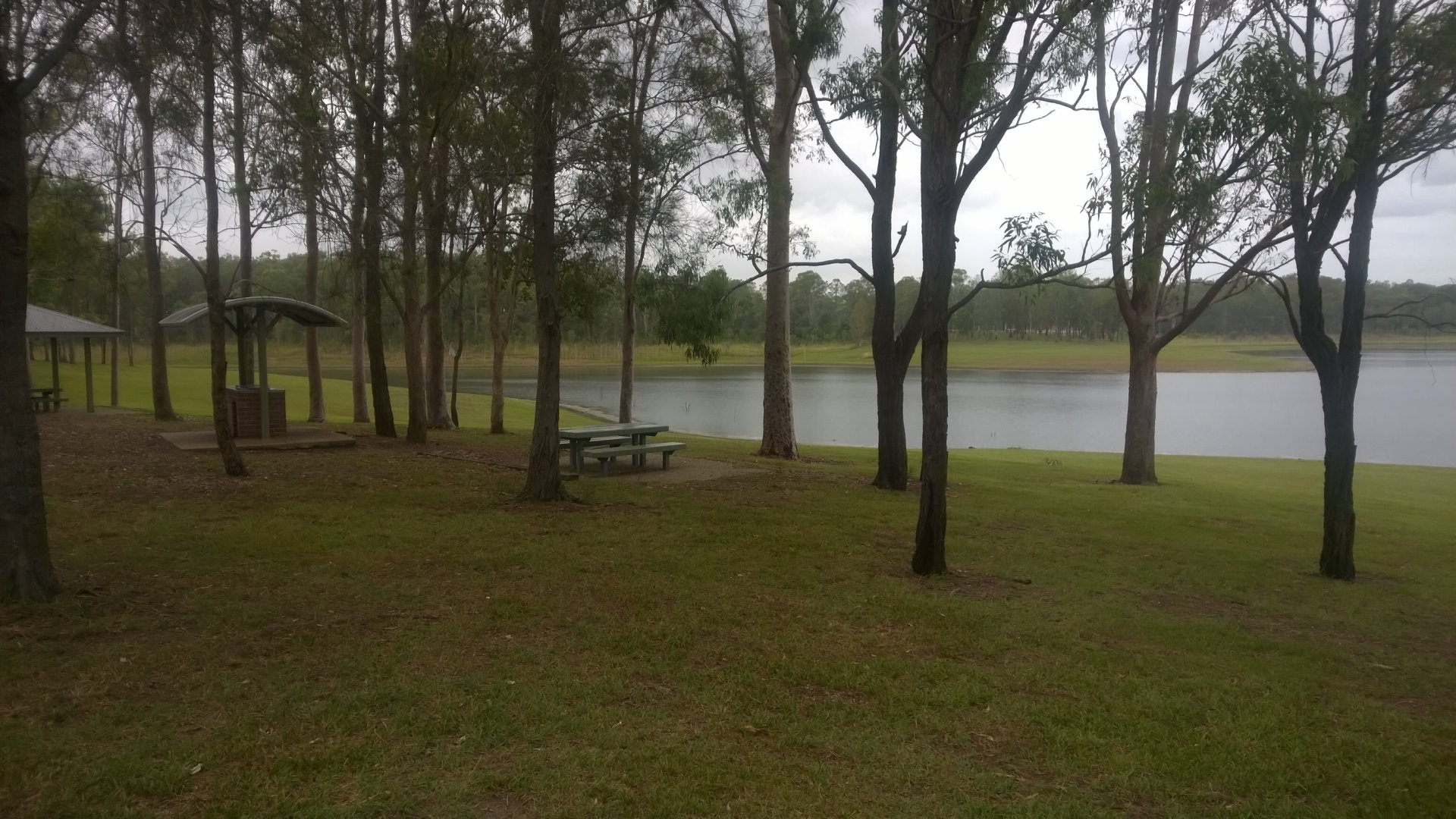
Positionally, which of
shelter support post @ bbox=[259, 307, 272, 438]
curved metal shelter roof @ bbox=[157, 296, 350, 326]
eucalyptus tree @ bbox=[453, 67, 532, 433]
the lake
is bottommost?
the lake

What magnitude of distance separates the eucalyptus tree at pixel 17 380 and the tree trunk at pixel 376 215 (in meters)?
7.83

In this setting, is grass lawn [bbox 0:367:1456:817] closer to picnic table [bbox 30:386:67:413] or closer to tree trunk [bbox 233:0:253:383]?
tree trunk [bbox 233:0:253:383]

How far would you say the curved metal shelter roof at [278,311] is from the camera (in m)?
13.5

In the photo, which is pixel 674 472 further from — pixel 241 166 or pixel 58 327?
pixel 58 327

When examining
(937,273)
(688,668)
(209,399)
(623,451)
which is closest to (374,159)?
(623,451)

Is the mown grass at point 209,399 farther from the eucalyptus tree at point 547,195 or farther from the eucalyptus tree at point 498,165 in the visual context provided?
the eucalyptus tree at point 547,195

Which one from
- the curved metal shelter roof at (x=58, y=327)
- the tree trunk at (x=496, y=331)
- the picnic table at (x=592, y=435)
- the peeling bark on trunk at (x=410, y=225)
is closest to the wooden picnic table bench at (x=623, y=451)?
the picnic table at (x=592, y=435)

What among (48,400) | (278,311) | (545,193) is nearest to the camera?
(545,193)

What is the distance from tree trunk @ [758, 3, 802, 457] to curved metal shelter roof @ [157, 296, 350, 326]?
717 cm

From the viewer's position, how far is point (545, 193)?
898 cm

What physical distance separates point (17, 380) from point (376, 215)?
9.21 meters

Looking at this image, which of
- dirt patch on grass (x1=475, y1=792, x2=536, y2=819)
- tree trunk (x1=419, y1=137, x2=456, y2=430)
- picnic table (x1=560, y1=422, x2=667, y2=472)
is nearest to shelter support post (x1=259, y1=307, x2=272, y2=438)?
tree trunk (x1=419, y1=137, x2=456, y2=430)

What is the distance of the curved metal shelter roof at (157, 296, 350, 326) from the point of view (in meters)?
13.5

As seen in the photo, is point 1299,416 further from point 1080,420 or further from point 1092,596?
point 1092,596
